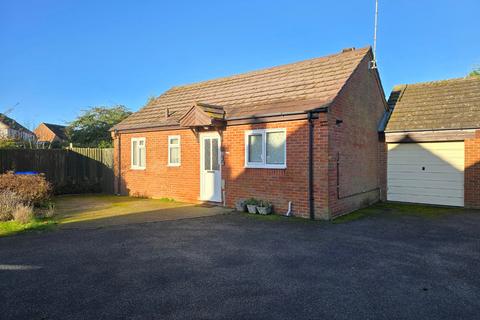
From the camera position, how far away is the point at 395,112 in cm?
1353

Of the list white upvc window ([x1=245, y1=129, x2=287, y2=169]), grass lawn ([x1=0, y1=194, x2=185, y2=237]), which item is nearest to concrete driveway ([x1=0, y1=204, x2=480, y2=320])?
grass lawn ([x1=0, y1=194, x2=185, y2=237])

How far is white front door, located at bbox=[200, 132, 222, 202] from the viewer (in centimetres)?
1170

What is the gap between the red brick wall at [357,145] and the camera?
9625 millimetres

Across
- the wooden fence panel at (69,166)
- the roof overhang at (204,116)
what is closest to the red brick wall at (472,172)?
the roof overhang at (204,116)

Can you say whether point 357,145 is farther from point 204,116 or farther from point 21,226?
point 21,226

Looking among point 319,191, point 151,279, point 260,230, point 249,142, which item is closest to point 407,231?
point 319,191

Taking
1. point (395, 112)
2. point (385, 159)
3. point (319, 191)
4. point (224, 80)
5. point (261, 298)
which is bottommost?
point (261, 298)

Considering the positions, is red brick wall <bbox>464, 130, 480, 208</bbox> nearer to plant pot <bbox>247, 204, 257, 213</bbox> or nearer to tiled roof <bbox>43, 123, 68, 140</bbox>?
plant pot <bbox>247, 204, 257, 213</bbox>

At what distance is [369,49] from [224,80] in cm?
602

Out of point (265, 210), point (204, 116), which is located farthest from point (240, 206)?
point (204, 116)

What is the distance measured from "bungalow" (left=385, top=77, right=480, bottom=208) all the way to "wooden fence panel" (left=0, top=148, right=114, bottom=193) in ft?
42.3

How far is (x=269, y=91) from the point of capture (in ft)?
38.3

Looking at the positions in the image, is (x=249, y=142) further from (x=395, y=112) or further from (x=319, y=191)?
(x=395, y=112)

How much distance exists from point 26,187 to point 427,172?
44.5ft
